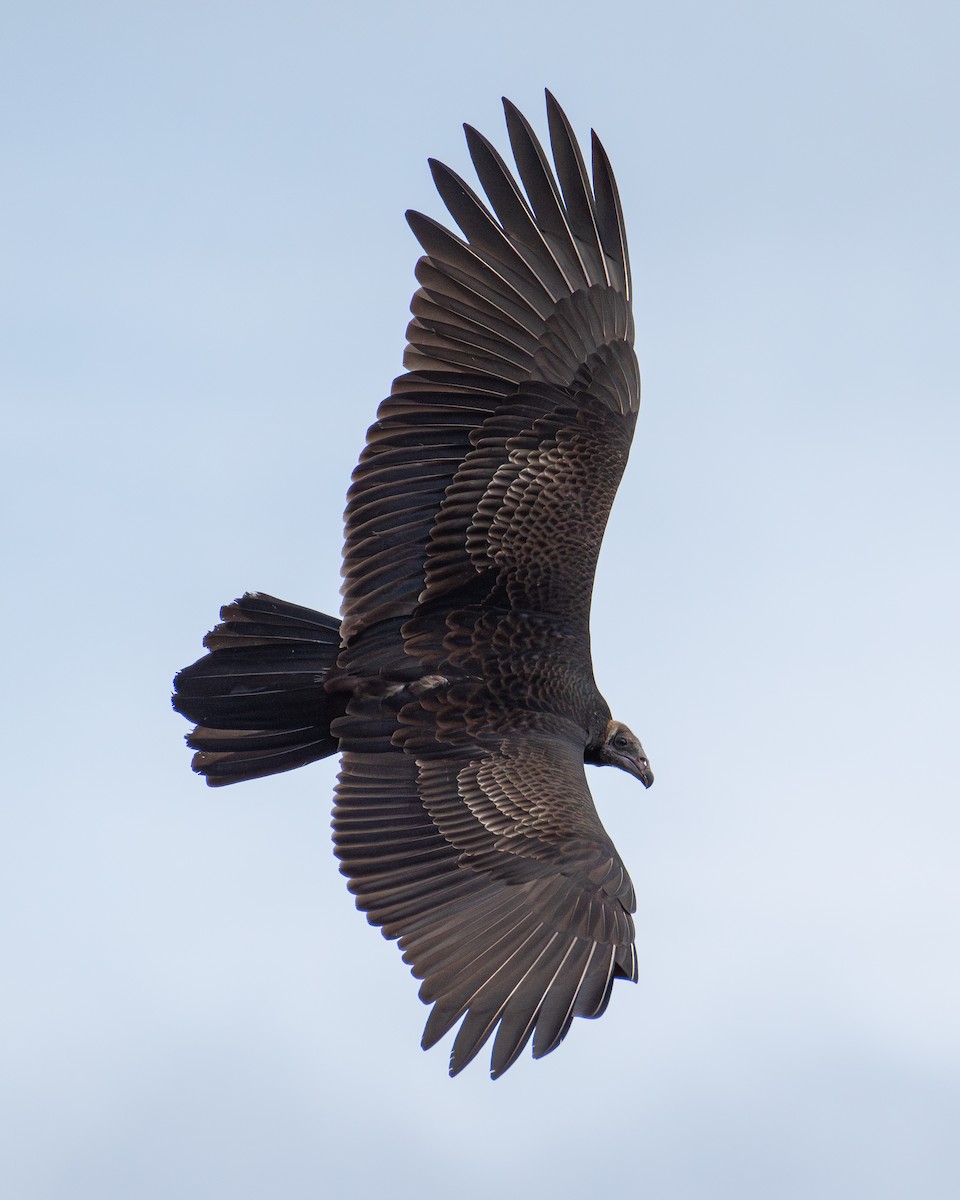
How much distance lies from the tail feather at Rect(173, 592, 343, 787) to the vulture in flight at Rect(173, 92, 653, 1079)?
0.03 feet

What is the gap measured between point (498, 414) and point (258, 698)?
1906 mm

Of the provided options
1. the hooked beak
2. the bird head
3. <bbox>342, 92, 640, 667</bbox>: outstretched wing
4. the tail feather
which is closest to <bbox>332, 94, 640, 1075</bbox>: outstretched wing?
<bbox>342, 92, 640, 667</bbox>: outstretched wing

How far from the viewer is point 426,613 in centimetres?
917

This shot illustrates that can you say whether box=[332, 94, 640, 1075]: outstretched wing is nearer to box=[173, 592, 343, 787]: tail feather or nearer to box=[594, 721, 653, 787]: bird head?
box=[173, 592, 343, 787]: tail feather

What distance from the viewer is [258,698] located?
9094mm

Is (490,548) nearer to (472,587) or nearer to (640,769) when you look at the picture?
(472,587)

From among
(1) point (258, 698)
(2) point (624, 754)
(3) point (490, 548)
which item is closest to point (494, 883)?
(1) point (258, 698)

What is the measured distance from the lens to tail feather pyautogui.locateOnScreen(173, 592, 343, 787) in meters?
9.09

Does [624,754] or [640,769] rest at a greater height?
[624,754]

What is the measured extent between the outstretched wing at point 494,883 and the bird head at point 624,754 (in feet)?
3.81

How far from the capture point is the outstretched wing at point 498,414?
920cm

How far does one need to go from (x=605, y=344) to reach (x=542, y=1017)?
3.67 meters

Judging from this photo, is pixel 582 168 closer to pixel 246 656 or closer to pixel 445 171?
pixel 445 171

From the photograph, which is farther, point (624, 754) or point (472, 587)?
point (624, 754)
